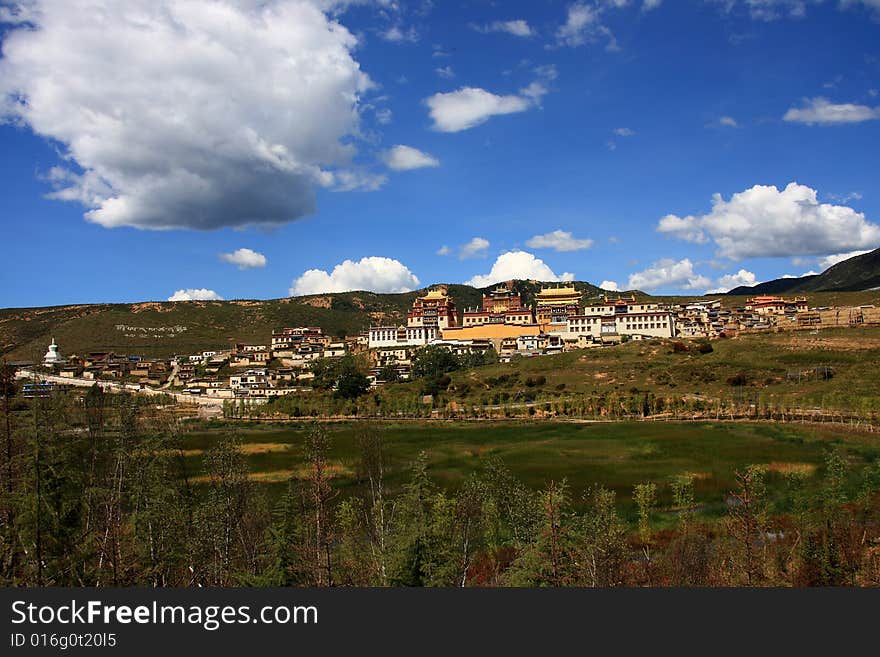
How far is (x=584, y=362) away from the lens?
10675 cm

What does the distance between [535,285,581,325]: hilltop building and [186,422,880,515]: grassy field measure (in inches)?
2845

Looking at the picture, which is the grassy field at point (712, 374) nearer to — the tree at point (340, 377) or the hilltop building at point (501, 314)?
the tree at point (340, 377)

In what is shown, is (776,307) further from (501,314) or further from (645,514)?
(645,514)

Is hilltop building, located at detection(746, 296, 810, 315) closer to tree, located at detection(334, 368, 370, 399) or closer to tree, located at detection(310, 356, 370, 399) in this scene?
tree, located at detection(310, 356, 370, 399)

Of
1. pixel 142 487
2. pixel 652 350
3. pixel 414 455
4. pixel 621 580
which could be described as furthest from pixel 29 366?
pixel 621 580

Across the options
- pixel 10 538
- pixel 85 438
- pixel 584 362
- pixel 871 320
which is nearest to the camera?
pixel 10 538

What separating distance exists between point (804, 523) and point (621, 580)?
1242cm

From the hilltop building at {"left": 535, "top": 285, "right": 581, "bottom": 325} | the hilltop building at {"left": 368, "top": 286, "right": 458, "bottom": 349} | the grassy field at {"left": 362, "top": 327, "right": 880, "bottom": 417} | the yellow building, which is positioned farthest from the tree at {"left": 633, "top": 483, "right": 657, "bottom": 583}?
the hilltop building at {"left": 368, "top": 286, "right": 458, "bottom": 349}

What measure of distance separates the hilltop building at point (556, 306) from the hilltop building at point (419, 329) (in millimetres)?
21266

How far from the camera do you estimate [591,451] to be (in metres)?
58.2

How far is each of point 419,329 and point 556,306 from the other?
34.5 m

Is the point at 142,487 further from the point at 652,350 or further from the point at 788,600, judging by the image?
the point at 652,350

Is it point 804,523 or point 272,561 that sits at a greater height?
point 272,561

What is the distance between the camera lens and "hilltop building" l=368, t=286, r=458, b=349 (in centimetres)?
14612
